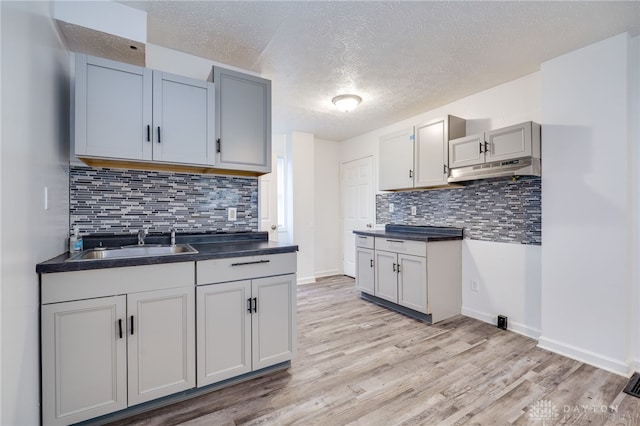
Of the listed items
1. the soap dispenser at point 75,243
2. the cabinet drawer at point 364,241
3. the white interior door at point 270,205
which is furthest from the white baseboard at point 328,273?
the soap dispenser at point 75,243

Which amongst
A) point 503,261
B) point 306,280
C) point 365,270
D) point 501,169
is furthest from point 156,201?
point 503,261

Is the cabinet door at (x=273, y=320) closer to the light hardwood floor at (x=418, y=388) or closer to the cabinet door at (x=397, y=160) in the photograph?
the light hardwood floor at (x=418, y=388)

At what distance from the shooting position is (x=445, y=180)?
307 cm

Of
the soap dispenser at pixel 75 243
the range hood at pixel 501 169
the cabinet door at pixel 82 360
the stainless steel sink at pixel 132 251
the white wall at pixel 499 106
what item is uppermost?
the white wall at pixel 499 106

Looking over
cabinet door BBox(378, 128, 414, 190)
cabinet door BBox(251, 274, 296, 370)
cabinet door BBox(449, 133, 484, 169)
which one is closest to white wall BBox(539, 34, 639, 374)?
cabinet door BBox(449, 133, 484, 169)

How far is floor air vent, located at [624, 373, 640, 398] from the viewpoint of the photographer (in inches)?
72.2

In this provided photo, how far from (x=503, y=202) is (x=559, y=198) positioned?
1.69ft

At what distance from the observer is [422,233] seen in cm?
358

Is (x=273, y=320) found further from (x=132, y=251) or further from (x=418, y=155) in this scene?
(x=418, y=155)

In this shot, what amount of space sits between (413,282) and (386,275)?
1.30 feet

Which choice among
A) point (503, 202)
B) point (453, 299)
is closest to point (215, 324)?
point (453, 299)

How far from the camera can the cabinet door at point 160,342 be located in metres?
1.59

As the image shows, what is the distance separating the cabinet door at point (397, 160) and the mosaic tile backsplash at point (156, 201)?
6.10ft

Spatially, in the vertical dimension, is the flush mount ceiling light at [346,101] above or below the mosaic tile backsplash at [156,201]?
above
